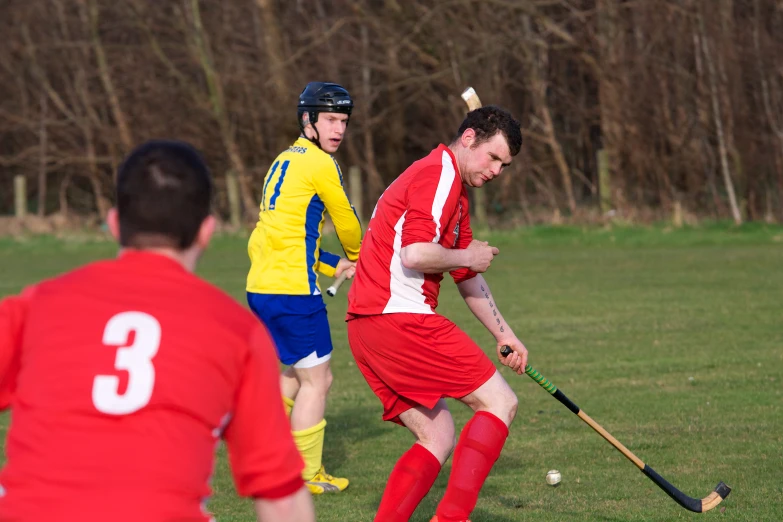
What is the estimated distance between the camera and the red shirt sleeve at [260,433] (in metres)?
2.34

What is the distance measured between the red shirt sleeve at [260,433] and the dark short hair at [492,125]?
109 inches

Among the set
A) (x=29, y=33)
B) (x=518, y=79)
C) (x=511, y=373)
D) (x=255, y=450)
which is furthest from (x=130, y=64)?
(x=255, y=450)

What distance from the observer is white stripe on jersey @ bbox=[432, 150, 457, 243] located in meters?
4.82

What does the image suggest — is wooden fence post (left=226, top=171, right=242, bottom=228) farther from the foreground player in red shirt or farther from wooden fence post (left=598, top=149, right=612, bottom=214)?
the foreground player in red shirt

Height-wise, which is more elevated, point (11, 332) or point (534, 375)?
point (11, 332)

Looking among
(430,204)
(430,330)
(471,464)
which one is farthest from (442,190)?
(471,464)

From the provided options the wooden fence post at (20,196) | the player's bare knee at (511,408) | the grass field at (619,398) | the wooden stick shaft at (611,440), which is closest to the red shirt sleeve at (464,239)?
the player's bare knee at (511,408)

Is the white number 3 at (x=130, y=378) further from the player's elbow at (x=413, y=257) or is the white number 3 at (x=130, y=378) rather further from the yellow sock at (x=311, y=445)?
the yellow sock at (x=311, y=445)

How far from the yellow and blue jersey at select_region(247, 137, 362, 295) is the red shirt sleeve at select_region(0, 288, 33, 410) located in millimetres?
3909

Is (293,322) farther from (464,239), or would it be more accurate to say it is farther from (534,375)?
(534,375)

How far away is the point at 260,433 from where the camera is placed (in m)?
2.36

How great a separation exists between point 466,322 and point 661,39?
14065mm

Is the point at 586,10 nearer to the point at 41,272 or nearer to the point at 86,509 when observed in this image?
the point at 41,272

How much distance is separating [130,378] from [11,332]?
0.30 m
